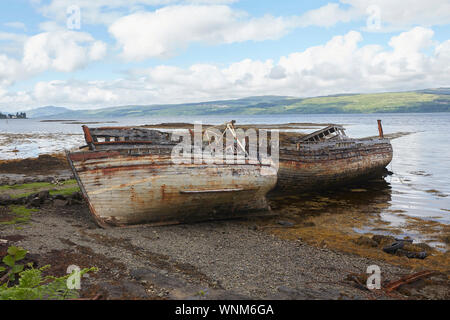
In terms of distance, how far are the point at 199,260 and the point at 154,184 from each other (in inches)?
140

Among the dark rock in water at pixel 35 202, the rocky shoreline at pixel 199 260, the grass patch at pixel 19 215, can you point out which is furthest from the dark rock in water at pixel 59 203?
the grass patch at pixel 19 215

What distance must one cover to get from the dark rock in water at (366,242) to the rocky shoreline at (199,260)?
0.14ft

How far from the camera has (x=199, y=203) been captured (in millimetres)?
11773

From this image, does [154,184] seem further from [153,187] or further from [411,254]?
[411,254]

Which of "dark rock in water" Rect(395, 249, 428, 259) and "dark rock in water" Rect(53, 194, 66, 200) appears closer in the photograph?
"dark rock in water" Rect(395, 249, 428, 259)

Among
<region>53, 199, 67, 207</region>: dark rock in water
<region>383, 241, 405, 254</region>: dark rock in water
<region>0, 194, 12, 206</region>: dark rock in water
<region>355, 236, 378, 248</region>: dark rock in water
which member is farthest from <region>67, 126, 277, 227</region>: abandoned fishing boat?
<region>383, 241, 405, 254</region>: dark rock in water

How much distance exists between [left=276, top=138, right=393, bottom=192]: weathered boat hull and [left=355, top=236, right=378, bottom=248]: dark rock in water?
6.48 metres

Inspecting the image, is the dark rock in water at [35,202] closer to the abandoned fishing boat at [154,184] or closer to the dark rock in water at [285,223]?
the abandoned fishing boat at [154,184]

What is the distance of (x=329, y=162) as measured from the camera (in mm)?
18516

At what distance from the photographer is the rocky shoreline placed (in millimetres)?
6473

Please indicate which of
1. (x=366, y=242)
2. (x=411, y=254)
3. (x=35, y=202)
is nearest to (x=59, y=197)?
(x=35, y=202)

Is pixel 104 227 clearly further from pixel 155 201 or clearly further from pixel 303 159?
pixel 303 159

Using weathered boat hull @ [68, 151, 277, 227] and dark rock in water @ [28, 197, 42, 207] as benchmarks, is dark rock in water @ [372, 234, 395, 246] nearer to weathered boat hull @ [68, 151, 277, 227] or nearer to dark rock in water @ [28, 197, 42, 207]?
weathered boat hull @ [68, 151, 277, 227]
